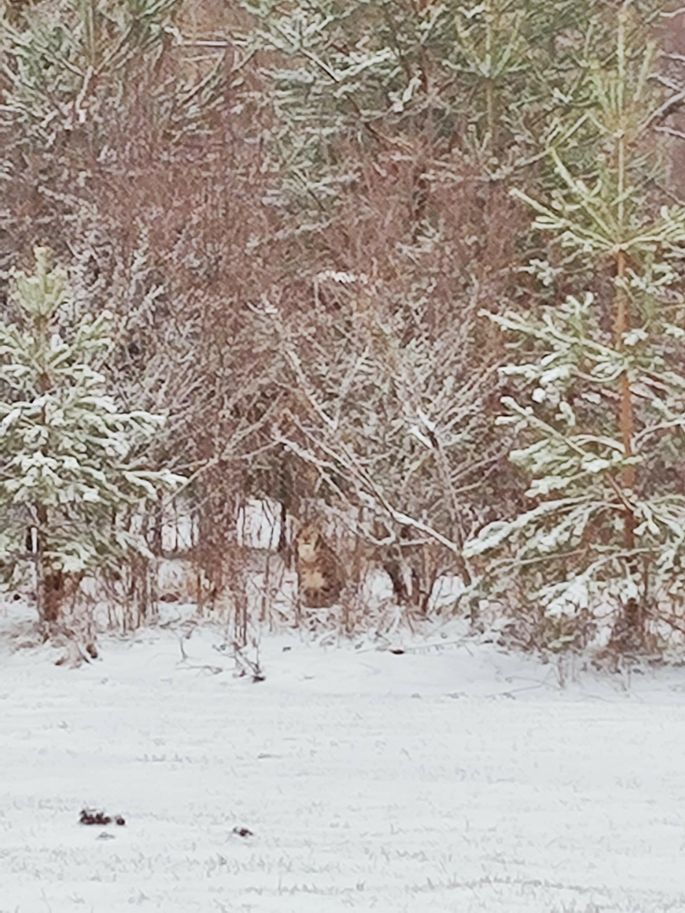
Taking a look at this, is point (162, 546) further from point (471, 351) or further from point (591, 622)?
point (591, 622)

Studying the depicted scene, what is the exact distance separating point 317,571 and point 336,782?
24.5ft

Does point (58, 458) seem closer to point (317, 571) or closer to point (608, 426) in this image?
point (317, 571)

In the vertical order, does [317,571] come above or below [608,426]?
below

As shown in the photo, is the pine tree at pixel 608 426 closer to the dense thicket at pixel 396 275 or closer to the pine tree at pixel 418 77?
the dense thicket at pixel 396 275

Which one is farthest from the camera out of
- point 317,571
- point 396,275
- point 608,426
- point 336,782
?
point 317,571

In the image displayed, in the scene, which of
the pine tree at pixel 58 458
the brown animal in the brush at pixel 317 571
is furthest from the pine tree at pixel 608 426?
the pine tree at pixel 58 458

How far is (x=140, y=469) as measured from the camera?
15203 mm

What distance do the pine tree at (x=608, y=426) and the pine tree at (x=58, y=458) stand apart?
12.2ft

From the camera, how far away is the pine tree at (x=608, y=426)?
11.3 meters

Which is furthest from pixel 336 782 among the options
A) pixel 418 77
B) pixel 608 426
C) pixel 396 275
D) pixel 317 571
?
pixel 418 77

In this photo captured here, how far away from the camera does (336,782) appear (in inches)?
311

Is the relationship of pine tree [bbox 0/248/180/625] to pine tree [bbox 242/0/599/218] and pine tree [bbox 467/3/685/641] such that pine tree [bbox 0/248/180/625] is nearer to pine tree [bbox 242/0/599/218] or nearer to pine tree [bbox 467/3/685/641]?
pine tree [bbox 467/3/685/641]

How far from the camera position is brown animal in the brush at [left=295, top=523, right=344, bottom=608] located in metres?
15.1

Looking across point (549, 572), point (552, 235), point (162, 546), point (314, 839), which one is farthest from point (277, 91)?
point (314, 839)
